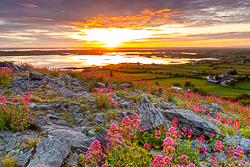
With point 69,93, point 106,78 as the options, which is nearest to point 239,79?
point 106,78

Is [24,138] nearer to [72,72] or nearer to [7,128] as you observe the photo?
[7,128]

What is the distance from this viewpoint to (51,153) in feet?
13.4

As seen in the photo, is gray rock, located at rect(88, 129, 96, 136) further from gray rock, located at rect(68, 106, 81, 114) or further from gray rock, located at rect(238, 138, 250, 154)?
gray rock, located at rect(238, 138, 250, 154)

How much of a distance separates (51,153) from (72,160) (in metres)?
0.64

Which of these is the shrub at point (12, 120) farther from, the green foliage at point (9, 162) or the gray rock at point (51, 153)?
the gray rock at point (51, 153)

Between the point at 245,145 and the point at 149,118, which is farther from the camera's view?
the point at 149,118

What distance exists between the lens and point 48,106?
8453mm

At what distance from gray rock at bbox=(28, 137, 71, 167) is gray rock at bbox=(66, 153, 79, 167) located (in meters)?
0.16

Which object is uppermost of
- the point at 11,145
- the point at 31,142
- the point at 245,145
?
the point at 31,142

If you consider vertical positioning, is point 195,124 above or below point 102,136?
below

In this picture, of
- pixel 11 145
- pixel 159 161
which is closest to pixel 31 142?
pixel 11 145

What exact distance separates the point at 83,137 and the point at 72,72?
44.2 feet

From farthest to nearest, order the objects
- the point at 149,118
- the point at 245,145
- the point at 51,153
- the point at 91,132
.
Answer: the point at 149,118 → the point at 245,145 → the point at 91,132 → the point at 51,153

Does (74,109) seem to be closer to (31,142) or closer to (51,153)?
(31,142)
